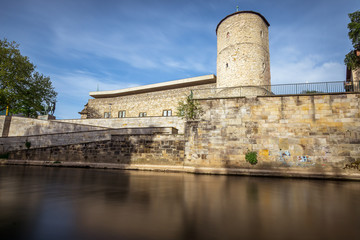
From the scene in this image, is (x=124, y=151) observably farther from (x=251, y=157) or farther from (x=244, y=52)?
(x=244, y=52)

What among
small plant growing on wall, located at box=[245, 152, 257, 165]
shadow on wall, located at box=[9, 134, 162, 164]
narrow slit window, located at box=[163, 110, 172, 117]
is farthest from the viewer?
narrow slit window, located at box=[163, 110, 172, 117]

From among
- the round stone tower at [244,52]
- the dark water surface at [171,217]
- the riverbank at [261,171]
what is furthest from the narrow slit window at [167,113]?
the dark water surface at [171,217]

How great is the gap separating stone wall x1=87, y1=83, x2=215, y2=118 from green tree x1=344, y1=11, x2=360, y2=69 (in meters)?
12.5

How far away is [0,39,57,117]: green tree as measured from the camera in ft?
64.0

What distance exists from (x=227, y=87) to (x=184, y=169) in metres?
7.87

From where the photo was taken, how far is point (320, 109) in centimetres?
1192

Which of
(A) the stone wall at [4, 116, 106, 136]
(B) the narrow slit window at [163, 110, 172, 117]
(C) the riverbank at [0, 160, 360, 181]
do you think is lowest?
(C) the riverbank at [0, 160, 360, 181]

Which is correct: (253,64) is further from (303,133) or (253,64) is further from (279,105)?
(303,133)

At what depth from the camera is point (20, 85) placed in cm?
2247

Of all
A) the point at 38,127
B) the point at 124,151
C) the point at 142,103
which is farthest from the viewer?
the point at 142,103

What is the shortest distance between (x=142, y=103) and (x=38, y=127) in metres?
12.8

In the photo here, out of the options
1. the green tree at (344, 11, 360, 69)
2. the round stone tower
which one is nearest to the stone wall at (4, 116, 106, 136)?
the round stone tower

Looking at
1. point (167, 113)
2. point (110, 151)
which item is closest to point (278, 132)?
point (110, 151)

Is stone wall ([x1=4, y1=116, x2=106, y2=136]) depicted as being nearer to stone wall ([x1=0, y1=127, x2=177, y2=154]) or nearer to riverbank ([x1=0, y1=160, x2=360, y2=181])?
stone wall ([x1=0, y1=127, x2=177, y2=154])
